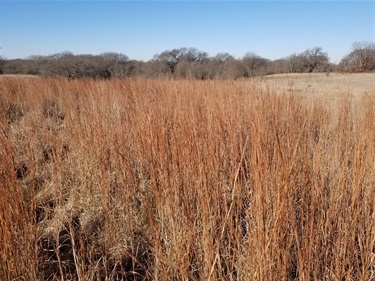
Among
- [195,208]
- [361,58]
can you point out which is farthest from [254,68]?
[361,58]

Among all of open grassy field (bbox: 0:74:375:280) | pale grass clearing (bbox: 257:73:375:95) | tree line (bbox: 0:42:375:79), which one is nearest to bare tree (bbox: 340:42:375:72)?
tree line (bbox: 0:42:375:79)

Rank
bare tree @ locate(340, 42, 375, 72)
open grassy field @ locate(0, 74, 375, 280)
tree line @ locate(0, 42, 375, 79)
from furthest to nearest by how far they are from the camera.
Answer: bare tree @ locate(340, 42, 375, 72) → tree line @ locate(0, 42, 375, 79) → open grassy field @ locate(0, 74, 375, 280)

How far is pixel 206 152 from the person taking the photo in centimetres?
116

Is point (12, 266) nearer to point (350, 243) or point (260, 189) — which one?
point (260, 189)

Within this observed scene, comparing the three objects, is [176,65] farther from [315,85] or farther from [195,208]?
[195,208]

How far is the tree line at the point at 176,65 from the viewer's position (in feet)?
18.0

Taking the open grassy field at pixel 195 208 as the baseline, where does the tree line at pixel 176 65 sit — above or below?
above

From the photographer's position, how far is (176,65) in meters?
10.7

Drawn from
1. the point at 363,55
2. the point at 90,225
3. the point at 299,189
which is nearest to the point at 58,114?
the point at 90,225

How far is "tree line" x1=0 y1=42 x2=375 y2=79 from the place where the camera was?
548 centimetres

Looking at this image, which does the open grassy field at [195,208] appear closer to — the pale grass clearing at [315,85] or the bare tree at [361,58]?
the pale grass clearing at [315,85]

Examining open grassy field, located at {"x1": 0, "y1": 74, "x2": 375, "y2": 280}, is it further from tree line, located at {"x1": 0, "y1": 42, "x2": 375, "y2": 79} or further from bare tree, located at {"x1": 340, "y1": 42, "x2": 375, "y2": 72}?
bare tree, located at {"x1": 340, "y1": 42, "x2": 375, "y2": 72}

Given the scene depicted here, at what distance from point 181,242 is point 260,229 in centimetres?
38

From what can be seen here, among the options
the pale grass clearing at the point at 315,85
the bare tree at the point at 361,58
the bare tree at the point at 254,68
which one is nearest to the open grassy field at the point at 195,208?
the pale grass clearing at the point at 315,85
